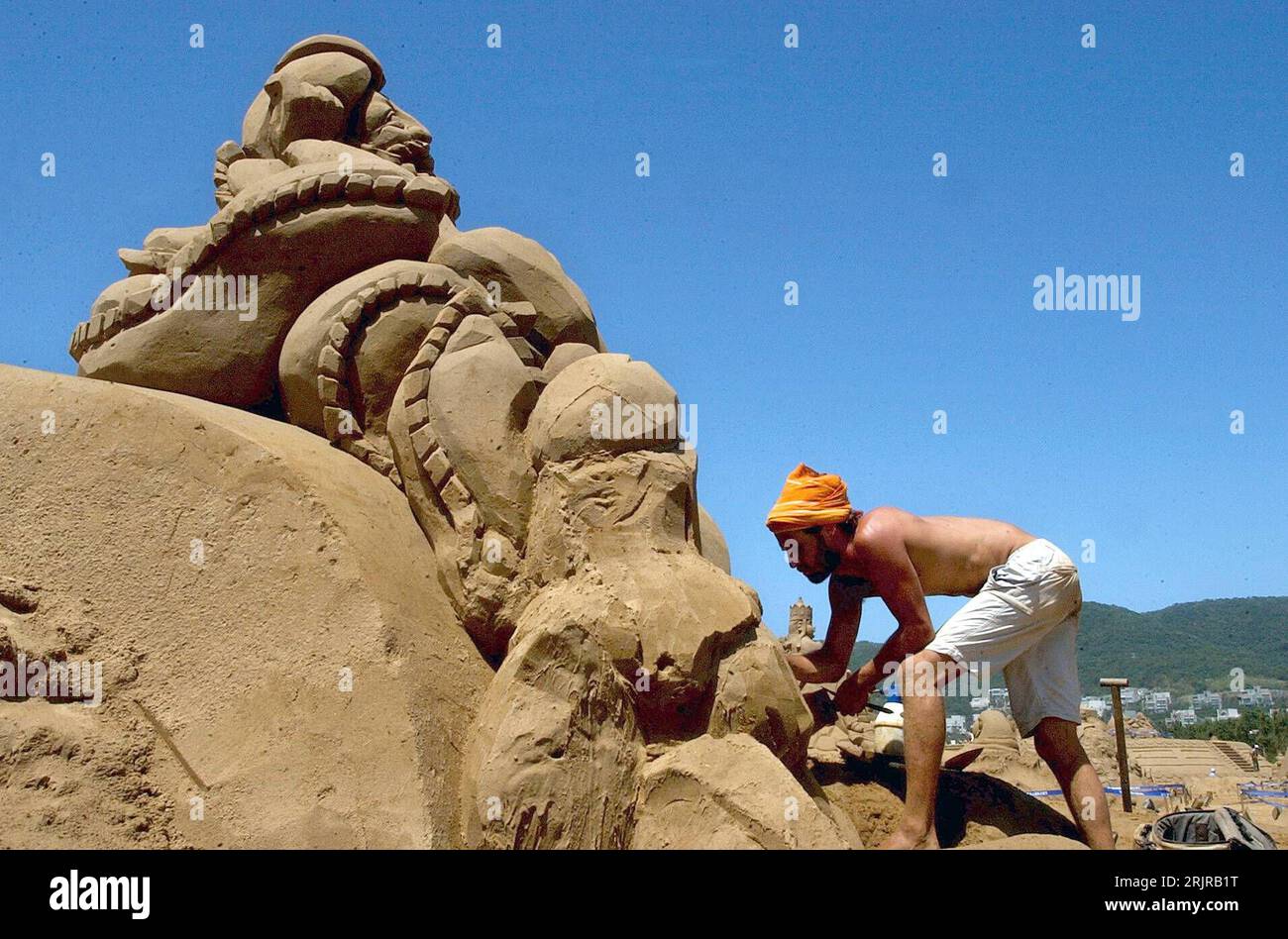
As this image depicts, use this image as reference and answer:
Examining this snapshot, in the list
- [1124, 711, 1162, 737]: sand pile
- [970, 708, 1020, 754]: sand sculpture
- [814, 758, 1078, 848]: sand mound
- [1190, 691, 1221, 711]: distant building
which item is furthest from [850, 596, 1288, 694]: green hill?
[814, 758, 1078, 848]: sand mound

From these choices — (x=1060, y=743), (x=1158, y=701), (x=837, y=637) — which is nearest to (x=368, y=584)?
(x=837, y=637)

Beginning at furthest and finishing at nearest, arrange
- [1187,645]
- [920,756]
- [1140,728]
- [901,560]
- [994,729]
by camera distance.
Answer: [1187,645] → [1140,728] → [994,729] → [901,560] → [920,756]

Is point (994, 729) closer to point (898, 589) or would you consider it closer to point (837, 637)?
point (837, 637)

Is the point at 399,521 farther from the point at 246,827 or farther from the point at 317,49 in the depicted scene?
the point at 317,49

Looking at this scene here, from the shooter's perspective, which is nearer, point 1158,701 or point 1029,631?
point 1029,631

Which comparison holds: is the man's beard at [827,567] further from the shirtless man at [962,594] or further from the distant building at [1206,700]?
the distant building at [1206,700]

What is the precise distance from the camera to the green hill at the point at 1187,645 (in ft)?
182

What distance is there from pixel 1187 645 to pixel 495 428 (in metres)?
68.0

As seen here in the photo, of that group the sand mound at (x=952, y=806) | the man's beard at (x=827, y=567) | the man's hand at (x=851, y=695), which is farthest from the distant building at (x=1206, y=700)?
the man's beard at (x=827, y=567)

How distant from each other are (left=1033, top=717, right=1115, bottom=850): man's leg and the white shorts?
4 cm

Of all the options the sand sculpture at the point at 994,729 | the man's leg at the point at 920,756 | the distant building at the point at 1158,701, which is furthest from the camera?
the distant building at the point at 1158,701

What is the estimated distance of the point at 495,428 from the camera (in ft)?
11.6
